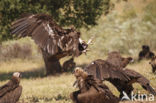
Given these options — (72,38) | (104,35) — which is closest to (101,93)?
(72,38)

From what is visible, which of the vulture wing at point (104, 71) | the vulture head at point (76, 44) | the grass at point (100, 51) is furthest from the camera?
the grass at point (100, 51)

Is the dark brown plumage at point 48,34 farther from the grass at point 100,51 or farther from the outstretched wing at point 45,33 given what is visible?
the grass at point 100,51

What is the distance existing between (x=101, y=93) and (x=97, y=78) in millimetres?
781

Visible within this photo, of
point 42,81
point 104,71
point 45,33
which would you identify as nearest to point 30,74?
point 42,81

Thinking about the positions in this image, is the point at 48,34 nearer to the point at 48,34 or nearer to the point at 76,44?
the point at 48,34

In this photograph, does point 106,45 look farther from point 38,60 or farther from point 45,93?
point 45,93

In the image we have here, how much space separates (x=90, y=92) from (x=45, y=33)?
3.26m

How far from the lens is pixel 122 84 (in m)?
9.23

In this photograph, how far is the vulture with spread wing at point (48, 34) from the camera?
10.1 meters

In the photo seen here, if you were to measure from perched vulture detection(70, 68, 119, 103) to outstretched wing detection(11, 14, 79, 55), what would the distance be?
2.44 meters

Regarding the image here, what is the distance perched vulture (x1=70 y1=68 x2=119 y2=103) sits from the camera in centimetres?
739

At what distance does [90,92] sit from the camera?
24.3 ft

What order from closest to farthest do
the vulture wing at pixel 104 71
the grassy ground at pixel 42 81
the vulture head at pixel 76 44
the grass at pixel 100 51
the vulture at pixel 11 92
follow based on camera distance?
the vulture wing at pixel 104 71 < the vulture at pixel 11 92 < the vulture head at pixel 76 44 < the grassy ground at pixel 42 81 < the grass at pixel 100 51

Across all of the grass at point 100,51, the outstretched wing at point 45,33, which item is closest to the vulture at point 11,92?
the outstretched wing at point 45,33
